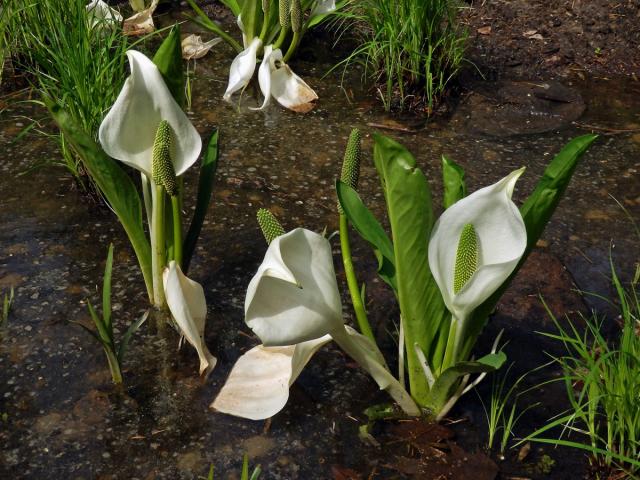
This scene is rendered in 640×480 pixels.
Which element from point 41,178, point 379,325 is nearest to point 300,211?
point 379,325

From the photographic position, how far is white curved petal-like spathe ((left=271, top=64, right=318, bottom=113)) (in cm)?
298

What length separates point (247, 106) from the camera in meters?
3.01

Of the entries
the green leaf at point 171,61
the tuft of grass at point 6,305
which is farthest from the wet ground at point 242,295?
the green leaf at point 171,61

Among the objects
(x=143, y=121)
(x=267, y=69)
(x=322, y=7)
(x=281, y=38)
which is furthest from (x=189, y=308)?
(x=322, y=7)

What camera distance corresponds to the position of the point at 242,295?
6.63 ft

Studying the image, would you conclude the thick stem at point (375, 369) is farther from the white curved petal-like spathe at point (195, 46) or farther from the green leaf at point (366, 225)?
the white curved petal-like spathe at point (195, 46)

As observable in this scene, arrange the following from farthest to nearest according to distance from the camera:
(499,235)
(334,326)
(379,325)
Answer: (379,325) < (334,326) < (499,235)

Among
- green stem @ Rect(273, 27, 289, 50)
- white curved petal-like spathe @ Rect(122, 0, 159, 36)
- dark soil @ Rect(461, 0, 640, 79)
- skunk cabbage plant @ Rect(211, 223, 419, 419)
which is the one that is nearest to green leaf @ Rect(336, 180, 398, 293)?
skunk cabbage plant @ Rect(211, 223, 419, 419)

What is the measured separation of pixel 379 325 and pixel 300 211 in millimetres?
556

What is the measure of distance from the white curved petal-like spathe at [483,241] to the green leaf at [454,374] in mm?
88

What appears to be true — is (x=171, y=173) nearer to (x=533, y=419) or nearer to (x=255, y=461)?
(x=255, y=461)

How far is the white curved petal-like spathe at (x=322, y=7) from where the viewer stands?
3.16m

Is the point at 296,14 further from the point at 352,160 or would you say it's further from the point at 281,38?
the point at 352,160

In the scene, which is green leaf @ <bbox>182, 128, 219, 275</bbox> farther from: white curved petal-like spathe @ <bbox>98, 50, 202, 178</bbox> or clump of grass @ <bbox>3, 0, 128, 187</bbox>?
clump of grass @ <bbox>3, 0, 128, 187</bbox>
